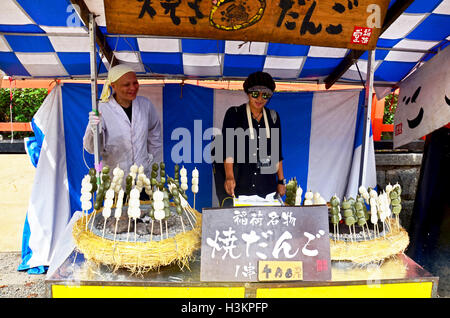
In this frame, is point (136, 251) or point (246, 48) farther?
point (246, 48)

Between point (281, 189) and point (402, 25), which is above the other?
point (402, 25)

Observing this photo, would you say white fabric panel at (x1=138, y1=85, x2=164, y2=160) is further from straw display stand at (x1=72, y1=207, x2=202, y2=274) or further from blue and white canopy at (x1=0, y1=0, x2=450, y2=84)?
straw display stand at (x1=72, y1=207, x2=202, y2=274)

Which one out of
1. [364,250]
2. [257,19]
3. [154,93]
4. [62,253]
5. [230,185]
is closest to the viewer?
[364,250]

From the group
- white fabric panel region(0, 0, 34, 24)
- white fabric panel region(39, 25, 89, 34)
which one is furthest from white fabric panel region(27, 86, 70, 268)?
white fabric panel region(0, 0, 34, 24)

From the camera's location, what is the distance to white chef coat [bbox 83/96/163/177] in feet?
10.7

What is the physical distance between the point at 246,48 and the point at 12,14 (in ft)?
8.17

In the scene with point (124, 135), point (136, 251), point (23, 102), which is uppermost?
point (23, 102)

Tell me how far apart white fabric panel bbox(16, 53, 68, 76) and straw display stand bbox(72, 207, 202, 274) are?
3020 mm

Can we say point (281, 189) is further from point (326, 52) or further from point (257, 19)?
point (326, 52)

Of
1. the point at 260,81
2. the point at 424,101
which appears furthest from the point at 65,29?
the point at 424,101

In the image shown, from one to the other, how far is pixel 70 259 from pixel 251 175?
5.93ft

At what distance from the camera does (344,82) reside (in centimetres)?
491

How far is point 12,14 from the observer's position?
118 inches

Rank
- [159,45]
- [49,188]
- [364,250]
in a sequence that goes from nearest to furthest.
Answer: [364,250] → [159,45] → [49,188]
